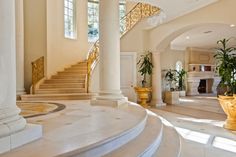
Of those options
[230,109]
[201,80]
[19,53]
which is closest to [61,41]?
[19,53]

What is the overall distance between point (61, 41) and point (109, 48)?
549 cm

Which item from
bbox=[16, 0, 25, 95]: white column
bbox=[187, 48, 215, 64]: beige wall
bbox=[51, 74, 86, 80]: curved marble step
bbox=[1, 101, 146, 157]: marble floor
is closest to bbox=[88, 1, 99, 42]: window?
bbox=[51, 74, 86, 80]: curved marble step

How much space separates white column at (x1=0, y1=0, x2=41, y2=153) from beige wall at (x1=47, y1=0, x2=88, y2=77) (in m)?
6.99

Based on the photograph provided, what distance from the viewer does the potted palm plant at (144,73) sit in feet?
30.5

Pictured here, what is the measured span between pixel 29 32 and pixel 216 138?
710 cm

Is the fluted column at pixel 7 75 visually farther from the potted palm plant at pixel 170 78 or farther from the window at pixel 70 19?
the potted palm plant at pixel 170 78

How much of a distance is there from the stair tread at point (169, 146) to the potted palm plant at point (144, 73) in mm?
5184

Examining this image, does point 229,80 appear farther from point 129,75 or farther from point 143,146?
point 129,75

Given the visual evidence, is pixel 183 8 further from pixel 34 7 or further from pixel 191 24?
pixel 34 7

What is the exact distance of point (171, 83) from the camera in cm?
1171

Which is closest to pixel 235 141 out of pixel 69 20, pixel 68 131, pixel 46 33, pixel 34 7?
pixel 68 131

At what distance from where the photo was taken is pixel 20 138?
6.73 feet

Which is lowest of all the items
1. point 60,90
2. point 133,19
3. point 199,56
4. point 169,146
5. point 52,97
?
point 169,146

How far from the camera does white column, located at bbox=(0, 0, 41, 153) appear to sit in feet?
6.24
